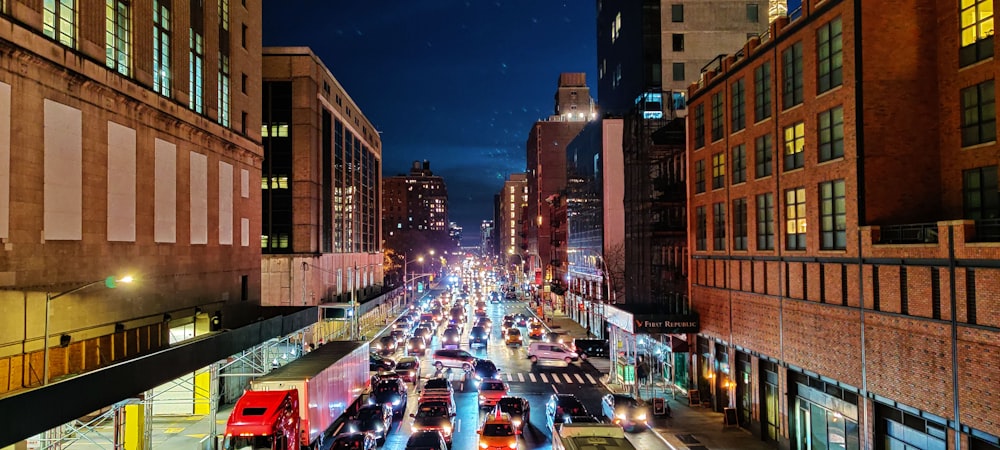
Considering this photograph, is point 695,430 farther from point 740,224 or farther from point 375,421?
point 375,421

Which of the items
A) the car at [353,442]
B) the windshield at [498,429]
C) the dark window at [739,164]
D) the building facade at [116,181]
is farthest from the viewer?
the dark window at [739,164]

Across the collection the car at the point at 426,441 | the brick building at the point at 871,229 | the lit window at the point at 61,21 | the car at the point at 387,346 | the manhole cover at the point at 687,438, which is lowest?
the manhole cover at the point at 687,438

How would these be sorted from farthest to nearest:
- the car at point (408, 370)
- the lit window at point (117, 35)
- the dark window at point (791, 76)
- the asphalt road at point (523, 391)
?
the car at point (408, 370), the asphalt road at point (523, 391), the dark window at point (791, 76), the lit window at point (117, 35)

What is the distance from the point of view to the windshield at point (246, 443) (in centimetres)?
1950

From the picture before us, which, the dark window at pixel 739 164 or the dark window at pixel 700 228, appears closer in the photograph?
the dark window at pixel 739 164

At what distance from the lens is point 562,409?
2814 centimetres

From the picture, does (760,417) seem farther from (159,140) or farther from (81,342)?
(159,140)

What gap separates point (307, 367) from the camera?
2577 centimetres

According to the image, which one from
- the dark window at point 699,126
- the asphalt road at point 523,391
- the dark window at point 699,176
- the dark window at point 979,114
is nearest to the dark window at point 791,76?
the dark window at point 979,114

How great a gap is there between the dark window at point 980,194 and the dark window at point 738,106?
12.0 metres

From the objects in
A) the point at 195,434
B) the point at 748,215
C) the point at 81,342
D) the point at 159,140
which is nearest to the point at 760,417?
the point at 748,215

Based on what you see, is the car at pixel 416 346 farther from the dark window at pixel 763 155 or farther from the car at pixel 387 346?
the dark window at pixel 763 155

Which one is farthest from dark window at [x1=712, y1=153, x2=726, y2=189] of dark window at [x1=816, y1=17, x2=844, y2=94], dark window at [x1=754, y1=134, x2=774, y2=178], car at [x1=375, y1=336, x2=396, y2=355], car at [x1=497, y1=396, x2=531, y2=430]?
car at [x1=375, y1=336, x2=396, y2=355]

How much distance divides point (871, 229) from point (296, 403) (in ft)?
67.8
